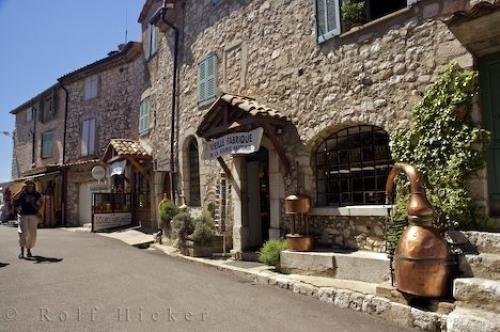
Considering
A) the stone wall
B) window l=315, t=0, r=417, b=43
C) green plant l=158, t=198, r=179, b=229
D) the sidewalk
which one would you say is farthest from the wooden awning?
the stone wall

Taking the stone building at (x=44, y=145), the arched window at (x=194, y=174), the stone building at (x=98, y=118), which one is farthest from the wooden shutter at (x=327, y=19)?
the stone building at (x=44, y=145)

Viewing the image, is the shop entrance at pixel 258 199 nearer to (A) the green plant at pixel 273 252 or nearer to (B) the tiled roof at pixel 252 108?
(B) the tiled roof at pixel 252 108

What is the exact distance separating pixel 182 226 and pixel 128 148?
554cm

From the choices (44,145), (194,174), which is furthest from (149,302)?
(44,145)

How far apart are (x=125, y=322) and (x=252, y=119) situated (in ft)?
13.8

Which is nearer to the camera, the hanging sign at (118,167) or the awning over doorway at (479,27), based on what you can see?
the awning over doorway at (479,27)

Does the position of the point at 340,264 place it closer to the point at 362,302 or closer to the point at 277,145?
the point at 362,302

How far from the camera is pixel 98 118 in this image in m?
17.8

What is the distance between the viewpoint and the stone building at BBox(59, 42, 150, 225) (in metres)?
15.7

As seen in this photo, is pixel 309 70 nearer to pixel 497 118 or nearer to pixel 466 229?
pixel 497 118

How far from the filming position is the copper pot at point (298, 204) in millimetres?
6797

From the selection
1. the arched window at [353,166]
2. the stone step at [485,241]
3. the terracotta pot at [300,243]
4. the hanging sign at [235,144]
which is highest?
the hanging sign at [235,144]

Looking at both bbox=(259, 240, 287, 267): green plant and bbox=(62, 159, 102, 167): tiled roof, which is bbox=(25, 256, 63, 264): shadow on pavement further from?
bbox=(62, 159, 102, 167): tiled roof

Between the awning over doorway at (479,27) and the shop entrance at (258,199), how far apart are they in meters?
4.78
